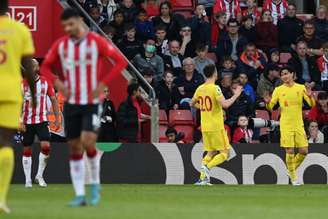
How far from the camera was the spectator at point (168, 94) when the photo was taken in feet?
77.8

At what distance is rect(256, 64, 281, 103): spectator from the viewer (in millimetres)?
24312

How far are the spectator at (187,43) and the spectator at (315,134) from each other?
3790mm

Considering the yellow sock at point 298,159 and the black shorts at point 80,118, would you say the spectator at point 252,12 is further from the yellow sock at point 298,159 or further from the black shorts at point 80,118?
the black shorts at point 80,118

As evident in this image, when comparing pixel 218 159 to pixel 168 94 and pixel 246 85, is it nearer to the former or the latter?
pixel 168 94

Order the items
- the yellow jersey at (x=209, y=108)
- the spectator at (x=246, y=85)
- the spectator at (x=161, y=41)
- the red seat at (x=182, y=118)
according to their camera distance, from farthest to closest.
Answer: the spectator at (x=161, y=41)
the spectator at (x=246, y=85)
the red seat at (x=182, y=118)
the yellow jersey at (x=209, y=108)

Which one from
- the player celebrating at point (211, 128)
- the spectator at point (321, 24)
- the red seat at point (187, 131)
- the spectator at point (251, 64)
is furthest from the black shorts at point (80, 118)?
the spectator at point (321, 24)

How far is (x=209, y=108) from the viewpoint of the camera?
2031 cm

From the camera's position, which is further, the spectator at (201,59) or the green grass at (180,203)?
the spectator at (201,59)

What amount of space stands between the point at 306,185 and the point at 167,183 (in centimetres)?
282

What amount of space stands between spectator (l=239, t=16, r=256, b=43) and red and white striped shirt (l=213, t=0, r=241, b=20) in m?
0.54

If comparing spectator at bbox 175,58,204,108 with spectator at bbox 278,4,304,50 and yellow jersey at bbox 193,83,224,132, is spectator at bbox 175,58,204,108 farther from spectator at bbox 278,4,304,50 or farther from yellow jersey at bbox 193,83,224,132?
yellow jersey at bbox 193,83,224,132

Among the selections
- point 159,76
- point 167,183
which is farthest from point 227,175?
point 159,76

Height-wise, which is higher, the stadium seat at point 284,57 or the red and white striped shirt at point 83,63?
the stadium seat at point 284,57

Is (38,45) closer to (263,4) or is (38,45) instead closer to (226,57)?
(226,57)
